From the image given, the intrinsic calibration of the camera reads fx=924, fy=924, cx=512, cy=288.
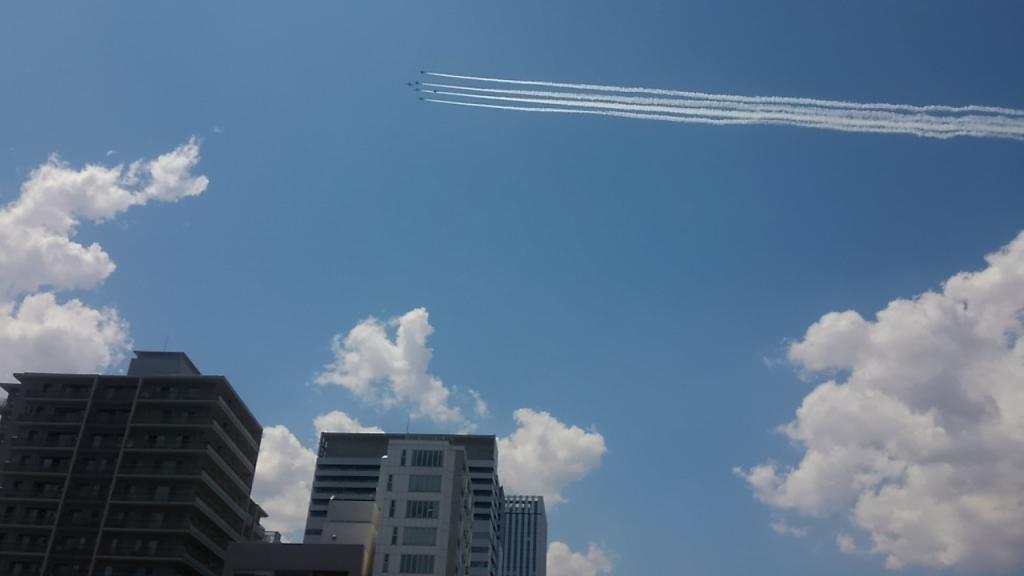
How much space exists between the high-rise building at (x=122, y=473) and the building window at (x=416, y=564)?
87.9 ft

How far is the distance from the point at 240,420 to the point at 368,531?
101 ft

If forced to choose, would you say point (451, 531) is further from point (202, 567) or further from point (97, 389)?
point (97, 389)

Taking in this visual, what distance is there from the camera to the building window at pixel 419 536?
407 feet

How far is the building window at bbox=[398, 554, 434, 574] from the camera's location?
121 m

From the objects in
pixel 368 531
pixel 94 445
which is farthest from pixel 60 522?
pixel 368 531

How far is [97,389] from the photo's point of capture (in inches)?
5167

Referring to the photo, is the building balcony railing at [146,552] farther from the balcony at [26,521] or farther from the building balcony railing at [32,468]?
the building balcony railing at [32,468]

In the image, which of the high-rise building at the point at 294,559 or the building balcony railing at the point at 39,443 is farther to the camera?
the building balcony railing at the point at 39,443

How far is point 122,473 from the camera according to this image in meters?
124

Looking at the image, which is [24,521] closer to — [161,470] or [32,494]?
[32,494]

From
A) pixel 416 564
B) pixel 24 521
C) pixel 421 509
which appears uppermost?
pixel 421 509

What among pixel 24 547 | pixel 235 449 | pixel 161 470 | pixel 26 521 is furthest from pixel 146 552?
pixel 235 449

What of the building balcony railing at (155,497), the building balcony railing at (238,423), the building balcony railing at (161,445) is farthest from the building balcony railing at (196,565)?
the building balcony railing at (238,423)

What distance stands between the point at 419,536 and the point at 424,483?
7.64m
